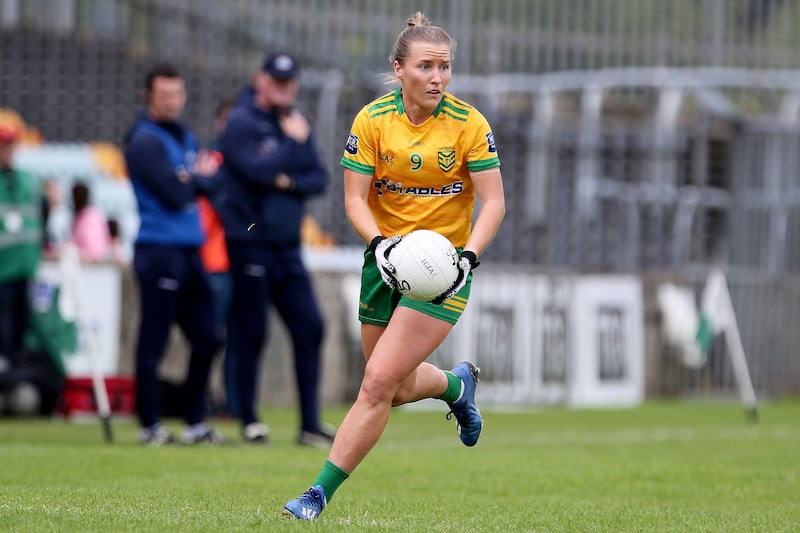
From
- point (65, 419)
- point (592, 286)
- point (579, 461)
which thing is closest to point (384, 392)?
point (579, 461)

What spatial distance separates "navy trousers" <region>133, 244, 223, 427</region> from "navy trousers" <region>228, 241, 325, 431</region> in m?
0.26

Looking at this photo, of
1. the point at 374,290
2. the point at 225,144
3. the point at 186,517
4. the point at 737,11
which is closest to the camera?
the point at 186,517

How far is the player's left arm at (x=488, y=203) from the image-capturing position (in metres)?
6.61

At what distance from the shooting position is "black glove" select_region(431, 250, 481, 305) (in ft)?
21.1

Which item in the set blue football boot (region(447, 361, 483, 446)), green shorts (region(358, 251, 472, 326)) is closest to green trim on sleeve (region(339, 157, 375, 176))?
green shorts (region(358, 251, 472, 326))

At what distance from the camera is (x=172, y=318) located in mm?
10625

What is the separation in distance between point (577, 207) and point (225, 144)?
24.0 ft

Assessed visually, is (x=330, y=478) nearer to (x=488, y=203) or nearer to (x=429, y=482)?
(x=488, y=203)

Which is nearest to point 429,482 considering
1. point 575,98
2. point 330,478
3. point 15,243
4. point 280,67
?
point 330,478

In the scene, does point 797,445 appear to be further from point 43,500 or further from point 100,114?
point 100,114

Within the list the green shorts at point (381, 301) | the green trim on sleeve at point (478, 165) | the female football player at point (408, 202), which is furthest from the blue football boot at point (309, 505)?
the green trim on sleeve at point (478, 165)

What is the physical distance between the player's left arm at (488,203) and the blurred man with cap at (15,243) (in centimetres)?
709

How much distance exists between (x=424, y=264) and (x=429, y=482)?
2.28m

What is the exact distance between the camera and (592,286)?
16.3 m
